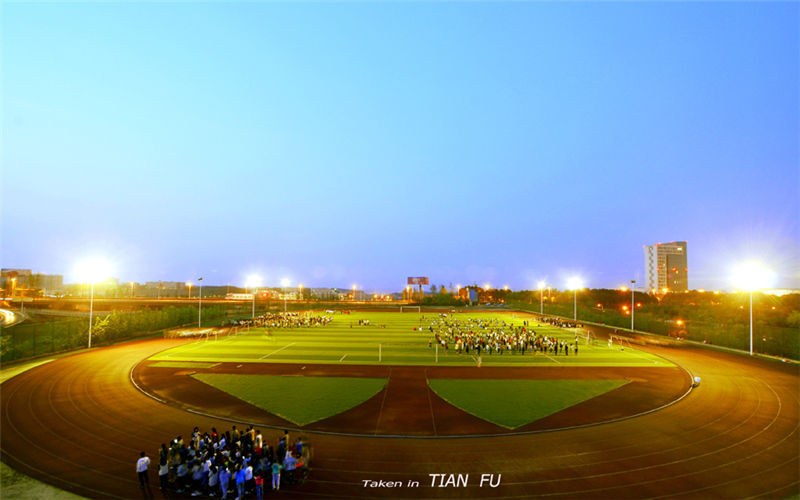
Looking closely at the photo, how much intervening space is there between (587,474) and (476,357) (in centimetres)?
2332

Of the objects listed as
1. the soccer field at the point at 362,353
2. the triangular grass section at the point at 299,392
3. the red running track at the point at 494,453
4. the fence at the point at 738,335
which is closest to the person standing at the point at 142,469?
the red running track at the point at 494,453

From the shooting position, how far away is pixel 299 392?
2483cm

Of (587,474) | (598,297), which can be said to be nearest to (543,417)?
(587,474)

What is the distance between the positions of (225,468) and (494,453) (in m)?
10.9

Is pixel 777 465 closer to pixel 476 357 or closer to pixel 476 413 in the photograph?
pixel 476 413

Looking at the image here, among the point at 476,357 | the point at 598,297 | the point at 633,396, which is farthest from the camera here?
the point at 598,297

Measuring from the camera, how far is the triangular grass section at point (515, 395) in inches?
821

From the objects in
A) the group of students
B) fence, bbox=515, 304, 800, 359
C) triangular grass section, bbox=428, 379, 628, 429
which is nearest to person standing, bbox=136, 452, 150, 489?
the group of students

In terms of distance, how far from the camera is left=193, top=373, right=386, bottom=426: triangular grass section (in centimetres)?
2123

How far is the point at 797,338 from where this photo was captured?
3938 centimetres

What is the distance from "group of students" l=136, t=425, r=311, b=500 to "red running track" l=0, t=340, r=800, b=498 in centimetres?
72

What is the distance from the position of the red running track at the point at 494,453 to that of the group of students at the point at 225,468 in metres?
0.72

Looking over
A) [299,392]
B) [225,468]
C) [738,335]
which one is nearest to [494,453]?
[225,468]

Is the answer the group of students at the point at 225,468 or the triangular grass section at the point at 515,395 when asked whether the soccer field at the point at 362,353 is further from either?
the group of students at the point at 225,468
